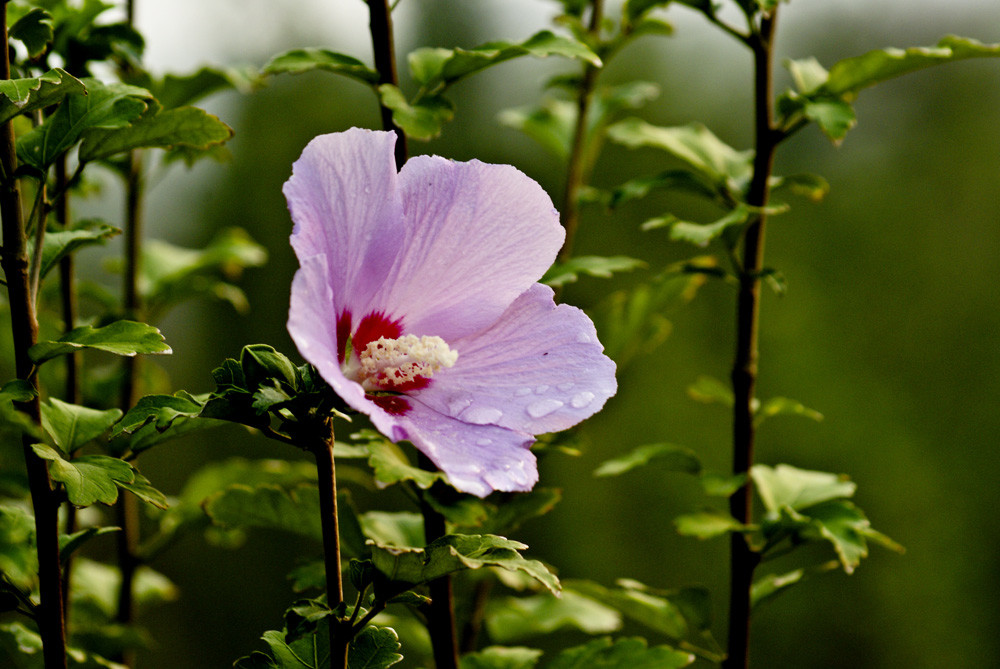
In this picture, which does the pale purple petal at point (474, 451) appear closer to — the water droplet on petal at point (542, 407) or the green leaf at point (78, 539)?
the water droplet on petal at point (542, 407)

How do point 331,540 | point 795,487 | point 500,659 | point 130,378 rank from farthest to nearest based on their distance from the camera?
1. point 130,378
2. point 795,487
3. point 500,659
4. point 331,540

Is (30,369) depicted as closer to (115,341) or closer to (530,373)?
(115,341)

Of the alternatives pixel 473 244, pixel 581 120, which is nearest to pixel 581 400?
pixel 473 244

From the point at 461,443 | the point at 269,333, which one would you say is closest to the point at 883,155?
the point at 269,333

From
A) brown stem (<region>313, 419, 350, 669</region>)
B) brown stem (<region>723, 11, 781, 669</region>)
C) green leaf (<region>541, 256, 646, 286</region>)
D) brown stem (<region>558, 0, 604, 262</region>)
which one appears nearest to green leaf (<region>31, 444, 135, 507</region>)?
brown stem (<region>313, 419, 350, 669</region>)

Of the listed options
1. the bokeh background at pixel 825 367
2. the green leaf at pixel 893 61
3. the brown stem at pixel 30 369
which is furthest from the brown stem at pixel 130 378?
the bokeh background at pixel 825 367

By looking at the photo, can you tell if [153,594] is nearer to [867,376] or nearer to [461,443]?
[461,443]
